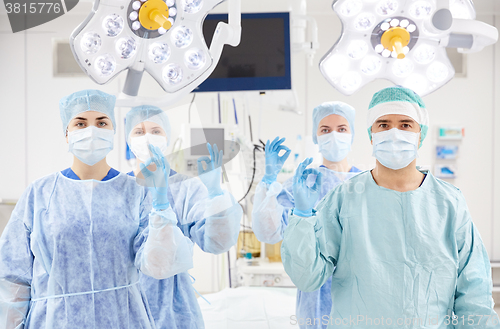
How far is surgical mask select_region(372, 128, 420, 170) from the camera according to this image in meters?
1.09

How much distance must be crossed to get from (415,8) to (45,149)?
1.62 metres

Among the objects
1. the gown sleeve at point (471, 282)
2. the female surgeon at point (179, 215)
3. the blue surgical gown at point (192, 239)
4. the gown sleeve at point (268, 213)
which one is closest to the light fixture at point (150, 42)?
the female surgeon at point (179, 215)

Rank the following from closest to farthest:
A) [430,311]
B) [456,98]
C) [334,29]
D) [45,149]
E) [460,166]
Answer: [430,311] < [45,149] < [334,29] < [456,98] < [460,166]

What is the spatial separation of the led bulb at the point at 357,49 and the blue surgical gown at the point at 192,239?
73 cm

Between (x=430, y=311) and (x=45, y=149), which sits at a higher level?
(x=45, y=149)

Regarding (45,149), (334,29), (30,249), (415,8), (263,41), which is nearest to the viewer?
(30,249)

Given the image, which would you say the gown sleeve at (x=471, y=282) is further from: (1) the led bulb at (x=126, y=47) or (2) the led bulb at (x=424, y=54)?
(1) the led bulb at (x=126, y=47)

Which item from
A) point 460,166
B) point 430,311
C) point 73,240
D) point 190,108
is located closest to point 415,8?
point 190,108

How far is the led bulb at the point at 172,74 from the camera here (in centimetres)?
127

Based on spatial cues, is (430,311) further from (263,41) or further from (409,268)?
(263,41)

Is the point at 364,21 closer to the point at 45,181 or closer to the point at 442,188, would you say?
the point at 442,188

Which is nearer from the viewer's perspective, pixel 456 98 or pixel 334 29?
pixel 334 29

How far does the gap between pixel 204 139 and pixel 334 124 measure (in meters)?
0.55

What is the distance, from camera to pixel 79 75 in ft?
5.68
